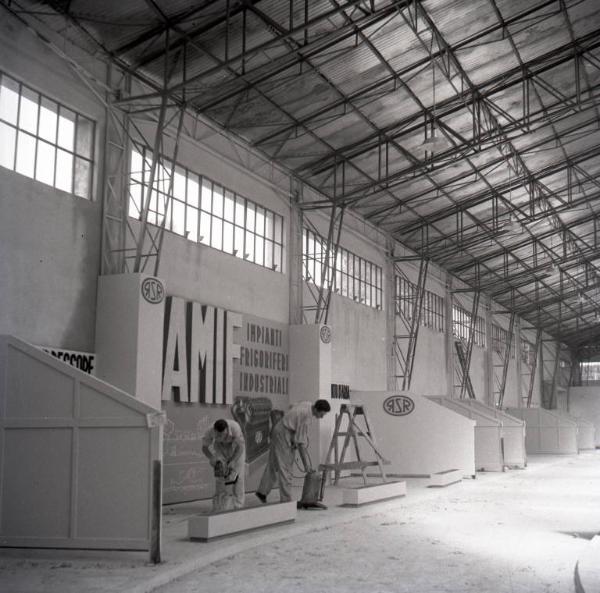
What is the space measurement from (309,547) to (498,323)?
126 feet

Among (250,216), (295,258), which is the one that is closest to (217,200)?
(250,216)

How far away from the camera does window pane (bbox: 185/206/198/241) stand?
18078 millimetres

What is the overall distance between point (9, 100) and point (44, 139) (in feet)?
3.35

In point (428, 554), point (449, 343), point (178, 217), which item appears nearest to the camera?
point (428, 554)

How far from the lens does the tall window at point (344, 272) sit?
78.5 ft

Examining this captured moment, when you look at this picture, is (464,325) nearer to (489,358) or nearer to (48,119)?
(489,358)

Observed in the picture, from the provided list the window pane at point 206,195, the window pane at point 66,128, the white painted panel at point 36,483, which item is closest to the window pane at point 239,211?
the window pane at point 206,195

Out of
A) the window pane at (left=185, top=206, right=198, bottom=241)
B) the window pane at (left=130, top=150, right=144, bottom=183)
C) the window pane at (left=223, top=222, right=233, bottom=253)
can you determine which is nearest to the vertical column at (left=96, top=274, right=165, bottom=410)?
the window pane at (left=130, top=150, right=144, bottom=183)

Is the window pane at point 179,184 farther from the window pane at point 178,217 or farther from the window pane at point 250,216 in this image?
the window pane at point 250,216

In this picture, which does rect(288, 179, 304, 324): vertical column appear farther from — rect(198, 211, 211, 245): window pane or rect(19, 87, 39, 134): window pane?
rect(19, 87, 39, 134): window pane

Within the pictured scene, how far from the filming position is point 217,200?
19375 millimetres

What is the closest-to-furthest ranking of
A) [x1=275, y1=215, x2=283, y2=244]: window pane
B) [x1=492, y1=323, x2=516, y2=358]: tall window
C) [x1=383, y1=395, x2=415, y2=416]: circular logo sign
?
[x1=275, y1=215, x2=283, y2=244]: window pane → [x1=383, y1=395, x2=415, y2=416]: circular logo sign → [x1=492, y1=323, x2=516, y2=358]: tall window

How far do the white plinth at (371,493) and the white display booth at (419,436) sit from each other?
17.9ft

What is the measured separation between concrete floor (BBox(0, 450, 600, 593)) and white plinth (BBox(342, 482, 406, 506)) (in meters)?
0.27
